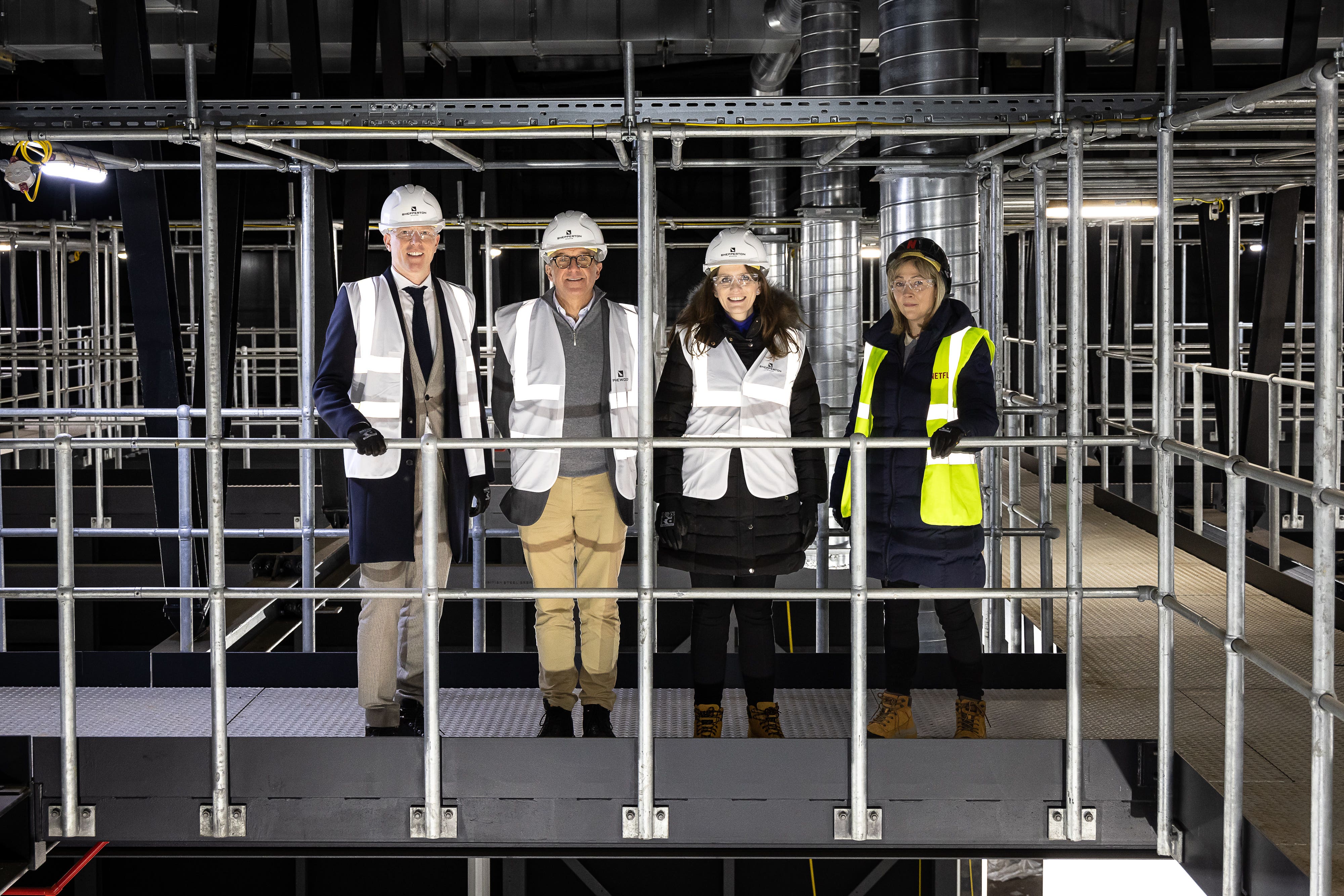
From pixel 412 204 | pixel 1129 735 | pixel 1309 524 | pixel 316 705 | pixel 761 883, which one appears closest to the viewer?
pixel 412 204

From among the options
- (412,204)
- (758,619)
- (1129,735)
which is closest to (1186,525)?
(1129,735)

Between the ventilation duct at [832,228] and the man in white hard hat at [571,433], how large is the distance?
12.9 feet

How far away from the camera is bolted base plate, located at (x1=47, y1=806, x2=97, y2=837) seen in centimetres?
442

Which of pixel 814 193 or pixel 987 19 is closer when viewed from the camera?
pixel 814 193

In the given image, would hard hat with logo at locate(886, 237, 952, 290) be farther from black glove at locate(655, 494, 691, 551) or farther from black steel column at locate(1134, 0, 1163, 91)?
black steel column at locate(1134, 0, 1163, 91)

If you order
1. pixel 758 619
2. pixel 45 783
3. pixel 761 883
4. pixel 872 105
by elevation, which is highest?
pixel 872 105

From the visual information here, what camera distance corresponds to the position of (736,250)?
14.1 ft

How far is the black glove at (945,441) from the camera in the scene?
4.05m

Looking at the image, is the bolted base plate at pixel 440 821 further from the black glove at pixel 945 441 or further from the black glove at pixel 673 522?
the black glove at pixel 945 441

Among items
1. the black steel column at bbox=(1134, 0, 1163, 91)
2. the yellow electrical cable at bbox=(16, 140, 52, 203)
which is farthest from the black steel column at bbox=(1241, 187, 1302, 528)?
the yellow electrical cable at bbox=(16, 140, 52, 203)

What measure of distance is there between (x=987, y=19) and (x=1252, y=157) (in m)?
4.18

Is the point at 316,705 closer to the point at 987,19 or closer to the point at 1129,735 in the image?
the point at 1129,735

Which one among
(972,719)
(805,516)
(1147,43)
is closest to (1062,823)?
(972,719)

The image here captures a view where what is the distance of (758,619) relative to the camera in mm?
4527
